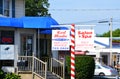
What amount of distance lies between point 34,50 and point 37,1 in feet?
104

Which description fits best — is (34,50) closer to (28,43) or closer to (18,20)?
(28,43)

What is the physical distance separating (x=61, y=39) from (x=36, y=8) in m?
40.0

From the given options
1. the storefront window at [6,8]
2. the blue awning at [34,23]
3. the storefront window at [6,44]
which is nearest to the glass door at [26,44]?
the storefront window at [6,44]

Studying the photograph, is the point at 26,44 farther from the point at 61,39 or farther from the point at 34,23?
the point at 61,39

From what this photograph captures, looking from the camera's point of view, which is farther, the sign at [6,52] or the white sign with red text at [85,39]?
the sign at [6,52]

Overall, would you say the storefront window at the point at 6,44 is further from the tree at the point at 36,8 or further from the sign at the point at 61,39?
the tree at the point at 36,8

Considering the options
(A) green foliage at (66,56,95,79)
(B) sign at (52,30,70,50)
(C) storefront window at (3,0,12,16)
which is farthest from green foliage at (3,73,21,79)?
(C) storefront window at (3,0,12,16)

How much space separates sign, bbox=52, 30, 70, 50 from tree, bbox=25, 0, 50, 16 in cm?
3800

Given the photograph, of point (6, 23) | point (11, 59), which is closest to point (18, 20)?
point (6, 23)

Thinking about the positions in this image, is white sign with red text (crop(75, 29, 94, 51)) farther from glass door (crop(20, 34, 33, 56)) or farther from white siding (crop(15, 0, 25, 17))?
white siding (crop(15, 0, 25, 17))

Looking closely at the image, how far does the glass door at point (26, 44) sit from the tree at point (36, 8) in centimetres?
2893

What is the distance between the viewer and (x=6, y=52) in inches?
1066

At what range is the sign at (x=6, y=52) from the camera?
88.5 ft

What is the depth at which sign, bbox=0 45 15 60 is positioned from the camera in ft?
88.5
